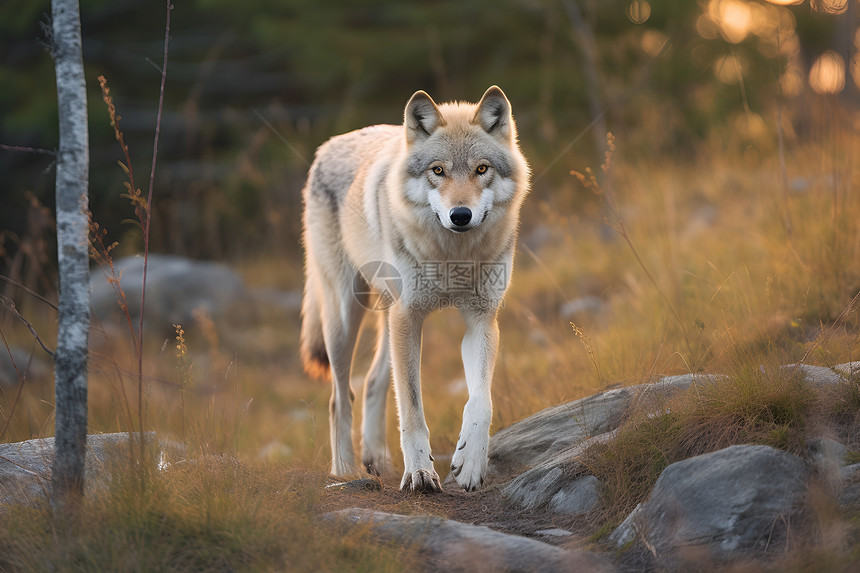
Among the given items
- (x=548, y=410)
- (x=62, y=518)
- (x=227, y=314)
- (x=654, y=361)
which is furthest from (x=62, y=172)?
(x=227, y=314)

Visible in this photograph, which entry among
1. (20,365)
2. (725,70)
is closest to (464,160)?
(20,365)

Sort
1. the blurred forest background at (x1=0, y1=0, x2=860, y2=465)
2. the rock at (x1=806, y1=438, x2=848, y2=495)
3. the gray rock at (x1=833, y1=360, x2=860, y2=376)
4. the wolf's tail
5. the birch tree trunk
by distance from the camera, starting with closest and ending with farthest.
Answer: the rock at (x1=806, y1=438, x2=848, y2=495) → the birch tree trunk → the gray rock at (x1=833, y1=360, x2=860, y2=376) → the wolf's tail → the blurred forest background at (x1=0, y1=0, x2=860, y2=465)

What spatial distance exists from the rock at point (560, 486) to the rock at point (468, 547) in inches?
19.9

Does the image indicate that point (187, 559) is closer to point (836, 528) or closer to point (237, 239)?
point (836, 528)

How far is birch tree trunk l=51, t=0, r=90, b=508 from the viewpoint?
2.61 meters

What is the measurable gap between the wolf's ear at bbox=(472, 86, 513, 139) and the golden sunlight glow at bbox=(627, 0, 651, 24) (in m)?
7.07

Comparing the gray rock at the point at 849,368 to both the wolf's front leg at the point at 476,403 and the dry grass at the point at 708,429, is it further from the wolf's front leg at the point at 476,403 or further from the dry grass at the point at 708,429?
the wolf's front leg at the point at 476,403

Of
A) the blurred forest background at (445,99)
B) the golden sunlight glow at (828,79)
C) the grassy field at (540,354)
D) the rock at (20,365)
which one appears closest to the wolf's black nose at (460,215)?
the grassy field at (540,354)

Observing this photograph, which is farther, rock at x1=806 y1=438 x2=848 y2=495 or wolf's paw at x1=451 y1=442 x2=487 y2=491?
wolf's paw at x1=451 y1=442 x2=487 y2=491

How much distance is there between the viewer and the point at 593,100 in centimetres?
975

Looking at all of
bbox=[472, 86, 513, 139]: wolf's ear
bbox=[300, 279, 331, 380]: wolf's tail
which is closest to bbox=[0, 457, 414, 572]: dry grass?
bbox=[472, 86, 513, 139]: wolf's ear

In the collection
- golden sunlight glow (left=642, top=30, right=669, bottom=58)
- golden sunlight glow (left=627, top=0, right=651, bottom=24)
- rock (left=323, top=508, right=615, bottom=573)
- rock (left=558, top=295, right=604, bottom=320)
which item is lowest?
rock (left=323, top=508, right=615, bottom=573)

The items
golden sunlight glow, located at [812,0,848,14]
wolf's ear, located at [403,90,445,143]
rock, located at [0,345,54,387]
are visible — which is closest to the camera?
wolf's ear, located at [403,90,445,143]

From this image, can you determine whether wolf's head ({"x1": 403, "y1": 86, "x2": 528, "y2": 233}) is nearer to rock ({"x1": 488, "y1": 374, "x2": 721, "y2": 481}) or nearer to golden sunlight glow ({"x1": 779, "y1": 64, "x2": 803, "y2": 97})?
rock ({"x1": 488, "y1": 374, "x2": 721, "y2": 481})
